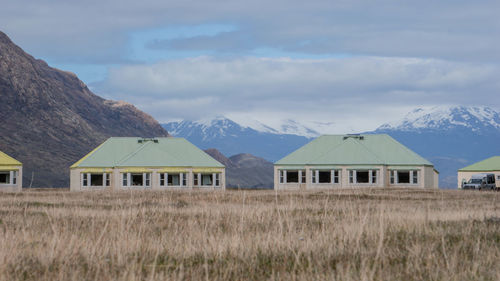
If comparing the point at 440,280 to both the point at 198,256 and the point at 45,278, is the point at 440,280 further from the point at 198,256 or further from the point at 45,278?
the point at 45,278

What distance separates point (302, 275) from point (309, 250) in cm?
213

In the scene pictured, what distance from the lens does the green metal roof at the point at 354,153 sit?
266 feet

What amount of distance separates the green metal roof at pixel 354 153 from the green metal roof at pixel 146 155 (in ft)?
32.9

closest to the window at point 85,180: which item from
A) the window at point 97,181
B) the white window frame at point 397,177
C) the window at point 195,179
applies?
the window at point 97,181

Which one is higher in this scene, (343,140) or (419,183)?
(343,140)

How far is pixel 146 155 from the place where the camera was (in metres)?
80.9

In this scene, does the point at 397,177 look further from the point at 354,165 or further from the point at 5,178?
the point at 5,178

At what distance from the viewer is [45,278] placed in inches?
378

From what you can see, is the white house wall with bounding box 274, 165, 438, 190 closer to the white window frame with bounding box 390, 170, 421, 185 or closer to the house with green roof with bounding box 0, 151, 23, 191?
the white window frame with bounding box 390, 170, 421, 185

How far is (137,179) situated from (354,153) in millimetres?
26651

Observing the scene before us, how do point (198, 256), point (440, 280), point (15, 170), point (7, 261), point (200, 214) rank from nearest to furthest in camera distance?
point (440, 280) < point (7, 261) < point (198, 256) < point (200, 214) < point (15, 170)

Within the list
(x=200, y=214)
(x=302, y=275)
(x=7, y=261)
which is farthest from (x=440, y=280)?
(x=200, y=214)

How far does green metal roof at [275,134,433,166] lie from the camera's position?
80938 mm

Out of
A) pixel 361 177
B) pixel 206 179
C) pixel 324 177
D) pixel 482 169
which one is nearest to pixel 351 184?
pixel 361 177
